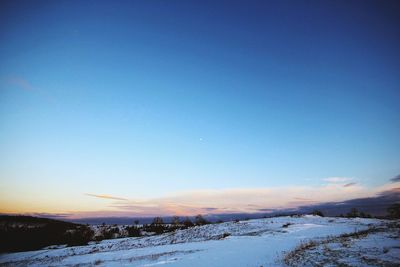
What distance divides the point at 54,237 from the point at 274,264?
141ft

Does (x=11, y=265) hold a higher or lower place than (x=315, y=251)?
lower

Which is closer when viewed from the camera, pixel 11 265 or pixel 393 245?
pixel 393 245

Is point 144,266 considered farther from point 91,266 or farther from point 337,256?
point 337,256

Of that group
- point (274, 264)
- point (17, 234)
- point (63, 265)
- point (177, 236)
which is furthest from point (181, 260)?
point (17, 234)

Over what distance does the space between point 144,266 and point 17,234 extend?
42345mm

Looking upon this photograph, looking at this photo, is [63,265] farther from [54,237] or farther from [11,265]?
[54,237]

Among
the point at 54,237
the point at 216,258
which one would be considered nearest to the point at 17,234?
the point at 54,237

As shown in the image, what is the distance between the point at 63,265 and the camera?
752 inches

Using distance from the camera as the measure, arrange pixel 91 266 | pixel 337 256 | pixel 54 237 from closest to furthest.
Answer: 1. pixel 337 256
2. pixel 91 266
3. pixel 54 237

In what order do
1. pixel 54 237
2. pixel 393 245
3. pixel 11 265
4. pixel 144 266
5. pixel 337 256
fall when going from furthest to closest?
pixel 54 237
pixel 11 265
pixel 144 266
pixel 393 245
pixel 337 256

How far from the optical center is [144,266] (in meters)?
14.0

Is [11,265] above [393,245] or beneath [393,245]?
beneath

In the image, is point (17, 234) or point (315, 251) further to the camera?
point (17, 234)

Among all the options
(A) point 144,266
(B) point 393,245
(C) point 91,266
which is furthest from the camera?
(C) point 91,266
